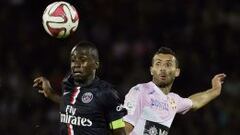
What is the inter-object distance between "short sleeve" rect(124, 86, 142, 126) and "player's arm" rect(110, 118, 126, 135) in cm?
43

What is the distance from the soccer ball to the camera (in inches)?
274

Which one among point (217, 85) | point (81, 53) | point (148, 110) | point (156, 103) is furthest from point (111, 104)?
point (217, 85)

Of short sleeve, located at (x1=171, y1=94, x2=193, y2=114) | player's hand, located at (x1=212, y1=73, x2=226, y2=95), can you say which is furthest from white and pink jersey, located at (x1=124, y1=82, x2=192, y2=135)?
player's hand, located at (x1=212, y1=73, x2=226, y2=95)

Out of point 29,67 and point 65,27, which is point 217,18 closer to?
point 29,67

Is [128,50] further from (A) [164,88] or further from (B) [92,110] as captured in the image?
(B) [92,110]

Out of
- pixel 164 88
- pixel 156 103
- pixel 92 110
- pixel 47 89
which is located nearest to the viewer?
pixel 92 110

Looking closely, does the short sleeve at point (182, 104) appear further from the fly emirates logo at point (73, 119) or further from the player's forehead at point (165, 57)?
the fly emirates logo at point (73, 119)

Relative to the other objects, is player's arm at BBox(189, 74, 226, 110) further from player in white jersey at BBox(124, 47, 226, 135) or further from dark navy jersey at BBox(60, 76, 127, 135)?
dark navy jersey at BBox(60, 76, 127, 135)

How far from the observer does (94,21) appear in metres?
12.3

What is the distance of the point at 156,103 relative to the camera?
657 centimetres

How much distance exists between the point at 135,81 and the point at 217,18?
2359 mm

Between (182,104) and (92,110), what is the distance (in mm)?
1400

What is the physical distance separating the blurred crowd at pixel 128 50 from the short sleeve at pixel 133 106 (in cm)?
346

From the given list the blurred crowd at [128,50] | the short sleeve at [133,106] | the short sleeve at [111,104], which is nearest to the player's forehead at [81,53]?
the short sleeve at [111,104]
